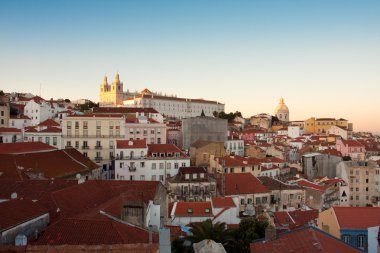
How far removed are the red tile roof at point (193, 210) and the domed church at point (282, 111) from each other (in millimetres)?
138007

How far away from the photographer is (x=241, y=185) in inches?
1619

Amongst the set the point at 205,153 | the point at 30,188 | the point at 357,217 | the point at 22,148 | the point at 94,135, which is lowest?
the point at 357,217

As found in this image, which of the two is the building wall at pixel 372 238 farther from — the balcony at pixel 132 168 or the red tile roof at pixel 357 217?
the balcony at pixel 132 168

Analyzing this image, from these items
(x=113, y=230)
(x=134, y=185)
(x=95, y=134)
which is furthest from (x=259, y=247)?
(x=95, y=134)

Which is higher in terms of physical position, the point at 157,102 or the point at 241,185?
the point at 157,102

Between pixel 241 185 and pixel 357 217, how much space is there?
67.5 feet

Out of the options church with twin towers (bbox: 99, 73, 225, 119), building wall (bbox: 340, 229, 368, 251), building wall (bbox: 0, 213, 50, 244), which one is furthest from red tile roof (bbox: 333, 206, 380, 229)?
church with twin towers (bbox: 99, 73, 225, 119)

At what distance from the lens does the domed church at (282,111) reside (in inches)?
6570

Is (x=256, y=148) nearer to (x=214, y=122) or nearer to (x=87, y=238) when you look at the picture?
(x=214, y=122)

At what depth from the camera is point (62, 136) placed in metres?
54.8

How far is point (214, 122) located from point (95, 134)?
21468 mm

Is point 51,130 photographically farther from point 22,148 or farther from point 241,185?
point 241,185

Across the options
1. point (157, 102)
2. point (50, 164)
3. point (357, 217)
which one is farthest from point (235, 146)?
point (157, 102)

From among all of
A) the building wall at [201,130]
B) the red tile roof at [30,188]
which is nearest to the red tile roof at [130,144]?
the red tile roof at [30,188]
